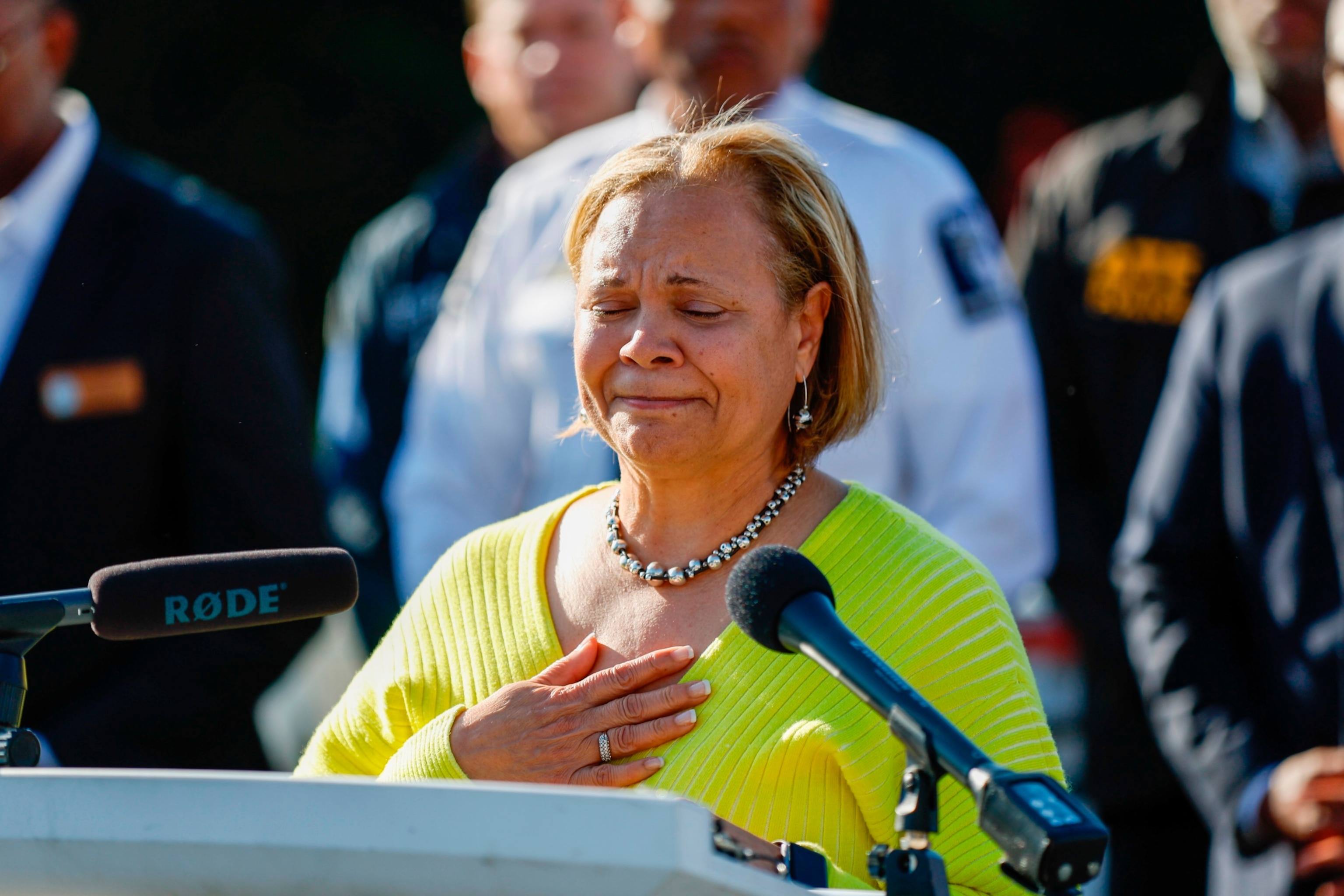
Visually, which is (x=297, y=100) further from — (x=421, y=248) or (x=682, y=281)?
(x=682, y=281)

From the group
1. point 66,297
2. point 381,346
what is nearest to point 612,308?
point 66,297

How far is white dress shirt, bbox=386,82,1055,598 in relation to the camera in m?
3.81

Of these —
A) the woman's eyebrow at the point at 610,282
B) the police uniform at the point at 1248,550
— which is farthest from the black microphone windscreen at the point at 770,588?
the police uniform at the point at 1248,550

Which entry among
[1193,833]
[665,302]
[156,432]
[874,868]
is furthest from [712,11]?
[874,868]

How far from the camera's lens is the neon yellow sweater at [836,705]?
213cm

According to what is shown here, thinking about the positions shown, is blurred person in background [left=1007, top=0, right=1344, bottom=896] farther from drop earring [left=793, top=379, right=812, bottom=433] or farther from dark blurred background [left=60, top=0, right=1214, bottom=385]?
dark blurred background [left=60, top=0, right=1214, bottom=385]

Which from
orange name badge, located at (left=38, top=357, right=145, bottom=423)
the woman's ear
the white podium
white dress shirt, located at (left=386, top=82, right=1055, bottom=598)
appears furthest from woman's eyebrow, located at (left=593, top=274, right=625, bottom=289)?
orange name badge, located at (left=38, top=357, right=145, bottom=423)

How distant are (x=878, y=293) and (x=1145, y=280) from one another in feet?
4.11

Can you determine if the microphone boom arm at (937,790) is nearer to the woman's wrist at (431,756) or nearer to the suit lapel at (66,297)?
the woman's wrist at (431,756)

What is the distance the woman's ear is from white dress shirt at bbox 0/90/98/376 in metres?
1.82

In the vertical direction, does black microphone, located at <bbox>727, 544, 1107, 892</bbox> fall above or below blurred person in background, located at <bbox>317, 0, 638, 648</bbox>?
above

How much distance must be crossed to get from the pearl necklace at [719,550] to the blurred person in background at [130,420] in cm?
126

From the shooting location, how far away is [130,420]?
350 centimetres

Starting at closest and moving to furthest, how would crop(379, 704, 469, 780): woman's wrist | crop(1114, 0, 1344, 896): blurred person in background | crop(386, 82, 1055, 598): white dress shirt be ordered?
crop(379, 704, 469, 780): woman's wrist
crop(1114, 0, 1344, 896): blurred person in background
crop(386, 82, 1055, 598): white dress shirt
